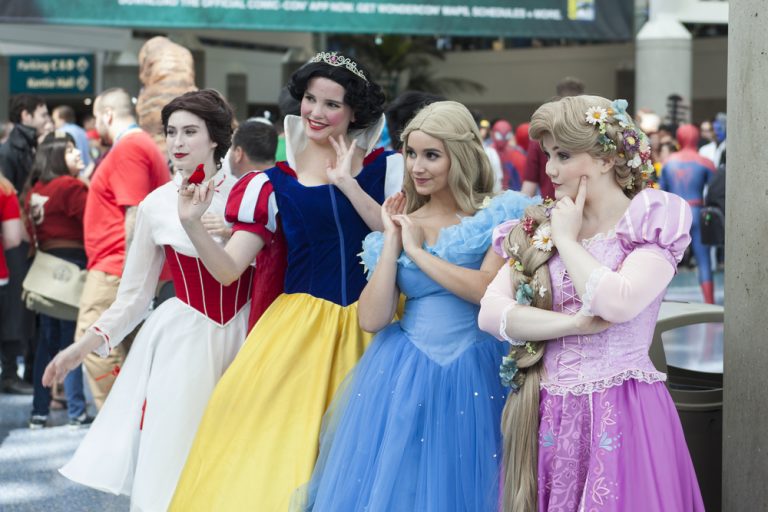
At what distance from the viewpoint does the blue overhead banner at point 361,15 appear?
34.6 ft

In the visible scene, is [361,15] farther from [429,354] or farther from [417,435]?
[417,435]

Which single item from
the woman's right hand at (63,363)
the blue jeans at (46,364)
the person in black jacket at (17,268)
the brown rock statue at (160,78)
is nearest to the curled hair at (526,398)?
the woman's right hand at (63,363)

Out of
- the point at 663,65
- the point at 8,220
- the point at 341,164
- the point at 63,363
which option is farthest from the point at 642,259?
the point at 663,65

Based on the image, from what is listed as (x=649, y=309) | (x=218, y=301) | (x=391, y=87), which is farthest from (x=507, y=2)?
(x=391, y=87)

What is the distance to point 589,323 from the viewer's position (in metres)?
2.59

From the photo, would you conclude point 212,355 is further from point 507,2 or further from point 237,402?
point 507,2

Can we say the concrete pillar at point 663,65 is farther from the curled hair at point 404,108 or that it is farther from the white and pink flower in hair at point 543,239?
the white and pink flower in hair at point 543,239

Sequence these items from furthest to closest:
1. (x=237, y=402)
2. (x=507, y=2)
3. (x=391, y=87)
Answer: (x=391, y=87)
(x=507, y=2)
(x=237, y=402)

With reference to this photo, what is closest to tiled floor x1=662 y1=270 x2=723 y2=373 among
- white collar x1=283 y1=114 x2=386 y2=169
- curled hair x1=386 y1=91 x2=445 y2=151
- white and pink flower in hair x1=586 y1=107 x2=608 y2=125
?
curled hair x1=386 y1=91 x2=445 y2=151

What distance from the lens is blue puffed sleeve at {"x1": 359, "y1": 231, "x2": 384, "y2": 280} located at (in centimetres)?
321

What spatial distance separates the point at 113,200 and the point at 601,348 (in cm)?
382

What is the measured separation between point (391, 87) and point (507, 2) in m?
12.3

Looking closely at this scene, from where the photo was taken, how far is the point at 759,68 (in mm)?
3068

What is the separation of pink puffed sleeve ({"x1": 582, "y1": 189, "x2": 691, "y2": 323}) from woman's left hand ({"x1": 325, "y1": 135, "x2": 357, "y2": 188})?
1.07 m
